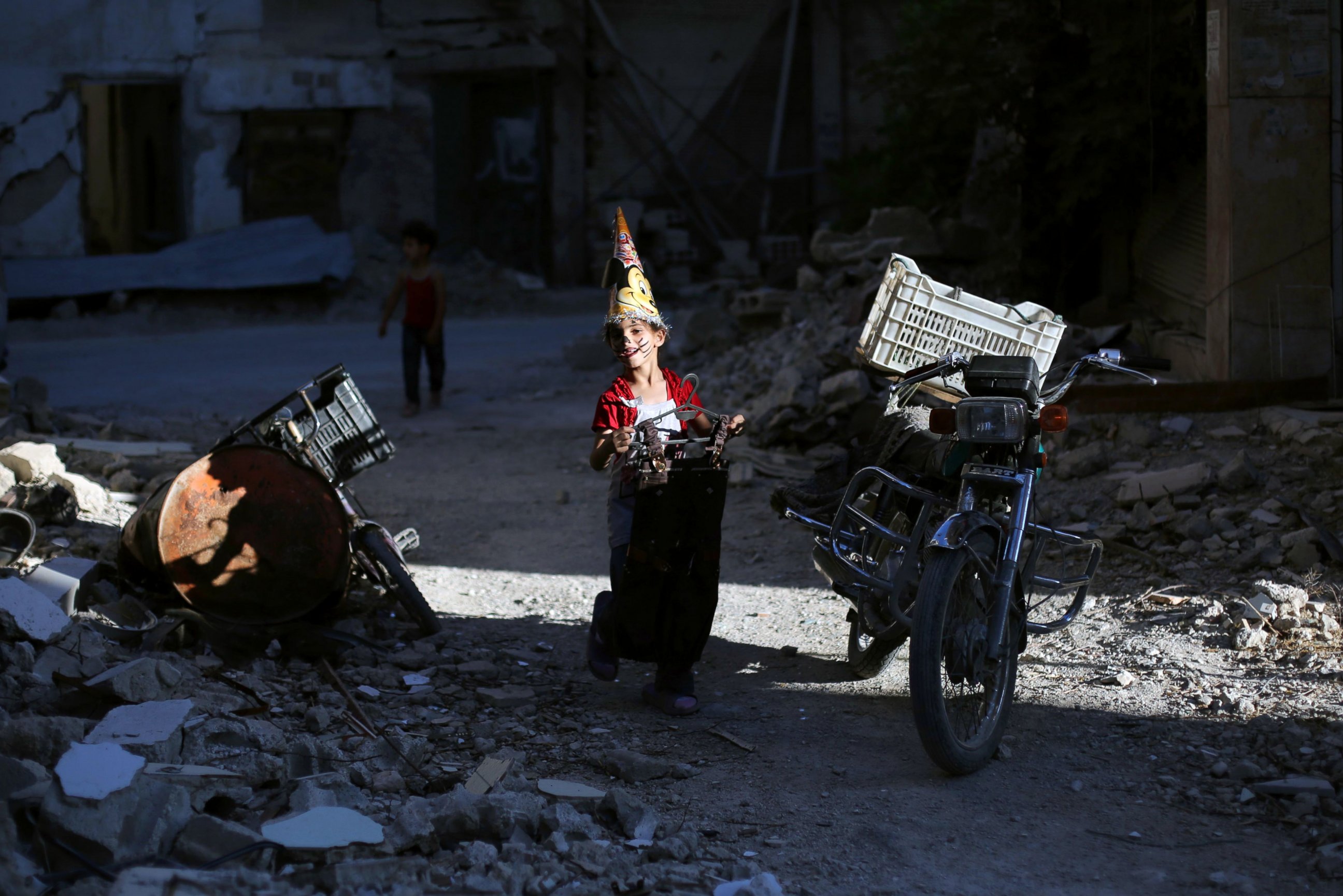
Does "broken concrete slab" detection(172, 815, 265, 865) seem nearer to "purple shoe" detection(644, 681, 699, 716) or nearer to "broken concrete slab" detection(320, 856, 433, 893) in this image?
"broken concrete slab" detection(320, 856, 433, 893)

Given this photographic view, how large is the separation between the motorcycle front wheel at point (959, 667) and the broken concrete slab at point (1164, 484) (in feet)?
8.65

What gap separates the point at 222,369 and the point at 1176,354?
8.47 m

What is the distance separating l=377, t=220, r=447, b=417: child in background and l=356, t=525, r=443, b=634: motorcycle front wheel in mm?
5084

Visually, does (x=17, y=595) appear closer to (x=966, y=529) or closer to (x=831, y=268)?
(x=966, y=529)

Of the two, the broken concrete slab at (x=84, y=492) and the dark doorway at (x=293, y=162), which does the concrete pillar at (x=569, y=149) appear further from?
the broken concrete slab at (x=84, y=492)

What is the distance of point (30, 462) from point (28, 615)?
2.42m

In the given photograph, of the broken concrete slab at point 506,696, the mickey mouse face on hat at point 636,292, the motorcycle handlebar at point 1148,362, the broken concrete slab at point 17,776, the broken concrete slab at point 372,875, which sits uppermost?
the mickey mouse face on hat at point 636,292

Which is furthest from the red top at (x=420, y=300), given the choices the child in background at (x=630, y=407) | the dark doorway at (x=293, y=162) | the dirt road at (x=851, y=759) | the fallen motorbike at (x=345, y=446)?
the dark doorway at (x=293, y=162)

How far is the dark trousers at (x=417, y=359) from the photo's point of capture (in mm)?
10133

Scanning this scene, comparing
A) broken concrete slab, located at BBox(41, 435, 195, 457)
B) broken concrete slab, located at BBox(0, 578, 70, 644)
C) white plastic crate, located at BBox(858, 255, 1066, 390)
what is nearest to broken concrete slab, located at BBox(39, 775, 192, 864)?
broken concrete slab, located at BBox(0, 578, 70, 644)

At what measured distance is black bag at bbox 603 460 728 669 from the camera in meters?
4.15

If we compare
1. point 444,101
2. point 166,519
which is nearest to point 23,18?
point 444,101

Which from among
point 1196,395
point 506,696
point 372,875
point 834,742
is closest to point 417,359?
point 1196,395

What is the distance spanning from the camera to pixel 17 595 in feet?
14.0
